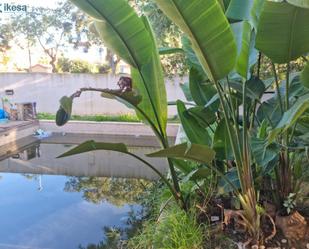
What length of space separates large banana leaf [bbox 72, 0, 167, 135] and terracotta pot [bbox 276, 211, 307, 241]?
0.91 m

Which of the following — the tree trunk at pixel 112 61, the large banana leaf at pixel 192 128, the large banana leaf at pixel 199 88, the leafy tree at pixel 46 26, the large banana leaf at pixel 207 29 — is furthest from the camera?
the tree trunk at pixel 112 61

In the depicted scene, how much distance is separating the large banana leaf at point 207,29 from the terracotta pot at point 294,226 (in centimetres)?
99

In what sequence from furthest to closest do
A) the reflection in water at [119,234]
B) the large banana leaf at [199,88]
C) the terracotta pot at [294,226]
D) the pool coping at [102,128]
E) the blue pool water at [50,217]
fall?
the pool coping at [102,128] → the blue pool water at [50,217] → the reflection in water at [119,234] → the large banana leaf at [199,88] → the terracotta pot at [294,226]

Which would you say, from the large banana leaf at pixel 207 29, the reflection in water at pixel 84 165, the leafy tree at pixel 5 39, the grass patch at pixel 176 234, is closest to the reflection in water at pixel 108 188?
the reflection in water at pixel 84 165

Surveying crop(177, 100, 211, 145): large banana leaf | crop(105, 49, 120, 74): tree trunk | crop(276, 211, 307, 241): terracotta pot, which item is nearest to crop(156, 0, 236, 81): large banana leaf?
crop(177, 100, 211, 145): large banana leaf

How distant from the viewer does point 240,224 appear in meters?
1.96

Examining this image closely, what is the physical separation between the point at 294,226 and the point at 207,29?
1.29 m

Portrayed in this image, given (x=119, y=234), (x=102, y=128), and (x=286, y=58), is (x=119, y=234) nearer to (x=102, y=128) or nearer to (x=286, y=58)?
(x=286, y=58)

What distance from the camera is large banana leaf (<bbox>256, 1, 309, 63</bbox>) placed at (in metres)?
1.34

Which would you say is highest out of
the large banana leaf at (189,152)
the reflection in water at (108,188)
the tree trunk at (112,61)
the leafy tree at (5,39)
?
the leafy tree at (5,39)

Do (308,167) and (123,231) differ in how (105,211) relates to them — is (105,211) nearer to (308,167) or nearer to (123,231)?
(123,231)

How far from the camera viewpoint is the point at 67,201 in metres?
4.20

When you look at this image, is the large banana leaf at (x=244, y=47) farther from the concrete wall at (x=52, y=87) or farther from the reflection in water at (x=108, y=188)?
the concrete wall at (x=52, y=87)

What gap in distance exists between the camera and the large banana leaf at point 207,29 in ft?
4.15
